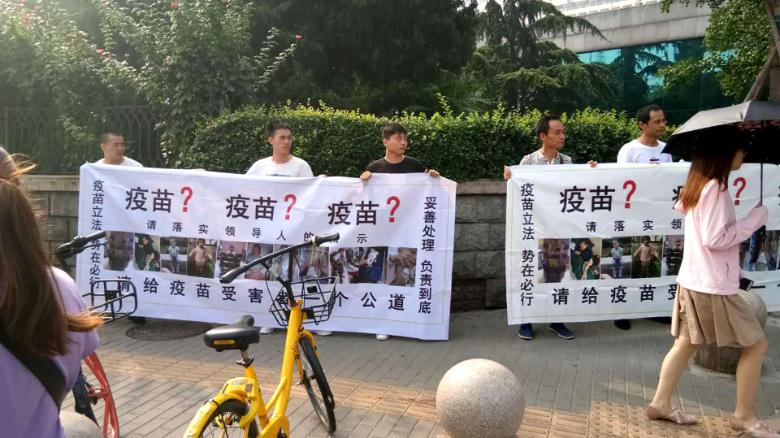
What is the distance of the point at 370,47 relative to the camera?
11.1 meters

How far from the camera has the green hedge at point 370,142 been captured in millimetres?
6777

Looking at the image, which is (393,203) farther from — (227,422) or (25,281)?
(25,281)

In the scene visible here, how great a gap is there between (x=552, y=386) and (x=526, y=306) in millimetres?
1120

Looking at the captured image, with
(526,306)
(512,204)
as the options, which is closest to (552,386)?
(526,306)

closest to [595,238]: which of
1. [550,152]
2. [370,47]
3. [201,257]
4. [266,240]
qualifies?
[550,152]

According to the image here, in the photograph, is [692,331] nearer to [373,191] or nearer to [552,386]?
[552,386]

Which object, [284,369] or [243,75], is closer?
[284,369]

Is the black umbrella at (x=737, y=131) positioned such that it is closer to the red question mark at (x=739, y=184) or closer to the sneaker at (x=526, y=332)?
the red question mark at (x=739, y=184)

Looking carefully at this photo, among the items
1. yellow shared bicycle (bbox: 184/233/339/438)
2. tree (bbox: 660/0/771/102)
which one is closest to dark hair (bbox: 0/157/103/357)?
yellow shared bicycle (bbox: 184/233/339/438)

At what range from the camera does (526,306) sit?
220 inches

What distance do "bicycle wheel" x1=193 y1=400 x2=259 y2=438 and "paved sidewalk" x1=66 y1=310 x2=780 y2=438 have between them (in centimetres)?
109

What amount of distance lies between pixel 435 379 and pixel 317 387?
1325 mm

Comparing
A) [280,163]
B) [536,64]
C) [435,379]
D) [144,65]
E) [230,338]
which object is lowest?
Result: [435,379]

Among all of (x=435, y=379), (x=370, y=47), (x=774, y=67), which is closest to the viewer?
(x=435, y=379)
